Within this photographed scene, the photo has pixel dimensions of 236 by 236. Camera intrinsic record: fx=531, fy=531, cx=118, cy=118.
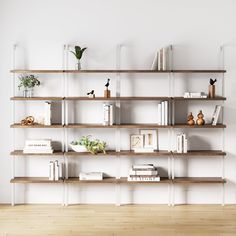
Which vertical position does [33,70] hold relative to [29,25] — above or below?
below

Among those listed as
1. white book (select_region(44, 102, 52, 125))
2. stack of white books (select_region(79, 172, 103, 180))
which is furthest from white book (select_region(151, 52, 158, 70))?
stack of white books (select_region(79, 172, 103, 180))

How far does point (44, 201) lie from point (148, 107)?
1716mm

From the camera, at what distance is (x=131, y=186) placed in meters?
6.50

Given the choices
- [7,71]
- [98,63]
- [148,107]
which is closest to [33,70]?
[7,71]

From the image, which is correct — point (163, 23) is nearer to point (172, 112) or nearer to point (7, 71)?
point (172, 112)

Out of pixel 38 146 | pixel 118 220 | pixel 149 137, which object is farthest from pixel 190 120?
pixel 38 146

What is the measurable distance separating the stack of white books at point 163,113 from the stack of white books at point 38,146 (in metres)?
1.34

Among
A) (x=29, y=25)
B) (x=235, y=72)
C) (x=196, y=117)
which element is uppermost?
(x=29, y=25)

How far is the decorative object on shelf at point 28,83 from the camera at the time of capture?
6.24 m

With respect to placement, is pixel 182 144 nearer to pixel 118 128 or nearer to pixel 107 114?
pixel 118 128

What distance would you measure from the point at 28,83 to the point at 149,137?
1591 millimetres

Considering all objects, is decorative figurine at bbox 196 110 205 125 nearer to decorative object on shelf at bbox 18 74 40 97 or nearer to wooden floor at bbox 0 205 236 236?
wooden floor at bbox 0 205 236 236

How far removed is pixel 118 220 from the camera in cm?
574

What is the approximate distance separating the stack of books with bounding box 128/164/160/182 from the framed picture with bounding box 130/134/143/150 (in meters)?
0.29
